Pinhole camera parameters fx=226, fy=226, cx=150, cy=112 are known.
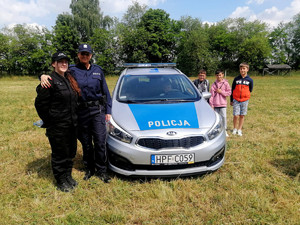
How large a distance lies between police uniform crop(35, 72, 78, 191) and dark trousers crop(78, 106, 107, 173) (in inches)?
8.1

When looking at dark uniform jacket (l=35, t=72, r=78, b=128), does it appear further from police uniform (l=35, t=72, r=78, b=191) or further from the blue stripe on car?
the blue stripe on car

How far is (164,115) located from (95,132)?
975mm

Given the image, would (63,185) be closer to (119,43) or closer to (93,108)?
(93,108)

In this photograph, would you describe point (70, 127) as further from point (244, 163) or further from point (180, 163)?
point (244, 163)

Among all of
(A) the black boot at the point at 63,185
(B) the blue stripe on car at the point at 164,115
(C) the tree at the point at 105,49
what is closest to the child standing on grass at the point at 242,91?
(B) the blue stripe on car at the point at 164,115

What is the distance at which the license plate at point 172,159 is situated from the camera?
2.78 m

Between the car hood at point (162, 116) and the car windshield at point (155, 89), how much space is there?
0.25 meters

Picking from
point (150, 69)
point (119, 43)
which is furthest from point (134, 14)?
point (150, 69)

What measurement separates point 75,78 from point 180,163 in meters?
1.74

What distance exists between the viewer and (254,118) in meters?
7.03

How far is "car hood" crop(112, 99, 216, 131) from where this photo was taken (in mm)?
2953

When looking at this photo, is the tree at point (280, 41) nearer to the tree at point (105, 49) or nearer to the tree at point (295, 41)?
the tree at point (295, 41)

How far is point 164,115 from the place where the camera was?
3.13 metres

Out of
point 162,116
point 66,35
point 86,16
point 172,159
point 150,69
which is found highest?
point 86,16
